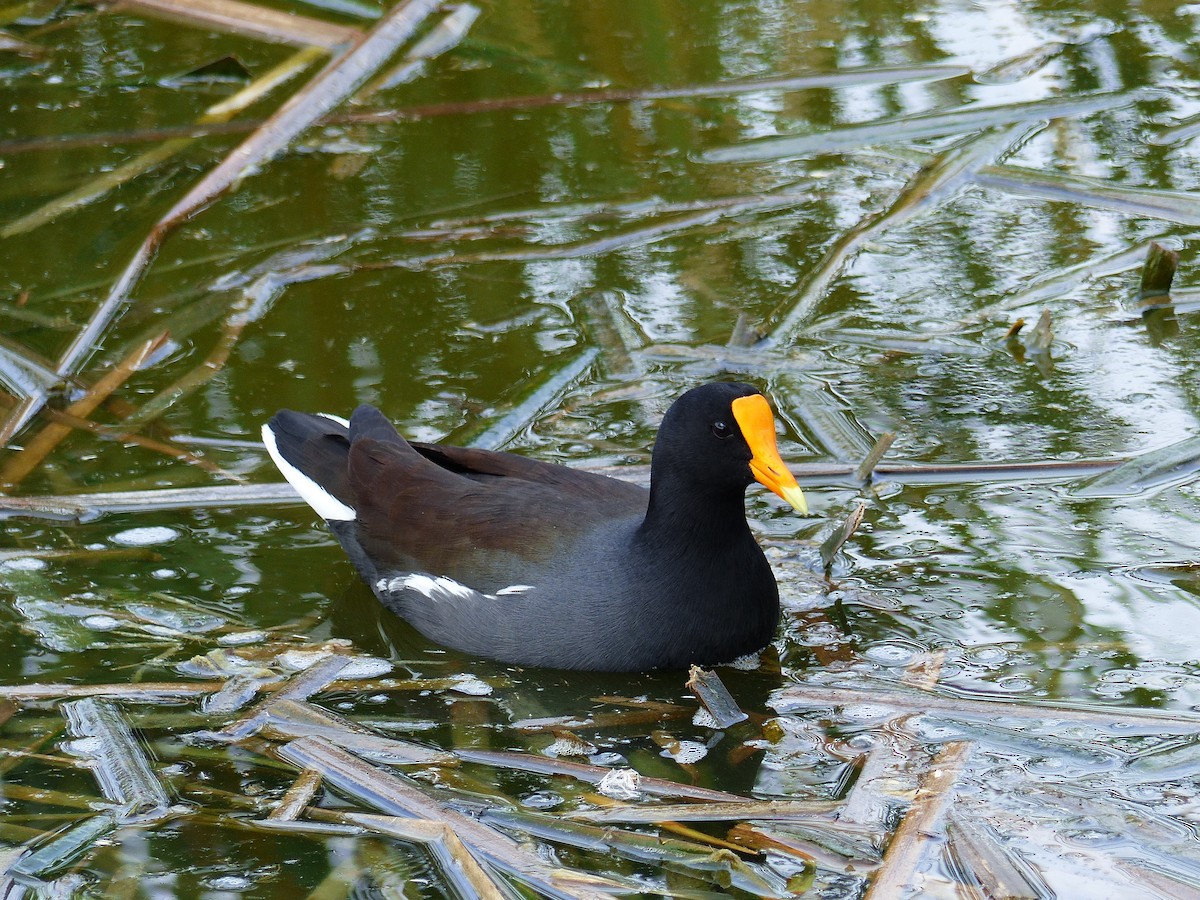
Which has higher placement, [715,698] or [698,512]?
[698,512]

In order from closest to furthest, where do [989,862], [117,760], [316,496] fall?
[989,862] < [117,760] < [316,496]

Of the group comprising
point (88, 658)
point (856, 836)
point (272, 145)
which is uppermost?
point (272, 145)

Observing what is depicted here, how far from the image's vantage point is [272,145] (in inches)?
255

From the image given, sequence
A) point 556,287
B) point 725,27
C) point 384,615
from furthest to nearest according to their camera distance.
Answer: point 725,27 < point 556,287 < point 384,615

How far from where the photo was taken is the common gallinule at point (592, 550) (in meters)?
3.74

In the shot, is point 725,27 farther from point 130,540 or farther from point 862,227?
point 130,540

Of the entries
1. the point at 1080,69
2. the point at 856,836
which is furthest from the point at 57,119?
the point at 856,836

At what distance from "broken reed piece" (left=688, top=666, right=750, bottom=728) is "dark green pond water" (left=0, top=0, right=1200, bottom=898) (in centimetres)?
5

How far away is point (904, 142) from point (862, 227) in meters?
0.83

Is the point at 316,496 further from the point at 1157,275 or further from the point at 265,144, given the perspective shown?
the point at 1157,275

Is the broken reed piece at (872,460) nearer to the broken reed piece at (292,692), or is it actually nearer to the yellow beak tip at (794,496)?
the yellow beak tip at (794,496)

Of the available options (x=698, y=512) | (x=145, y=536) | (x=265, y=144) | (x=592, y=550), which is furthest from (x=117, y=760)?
(x=265, y=144)

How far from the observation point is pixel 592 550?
12.7 ft

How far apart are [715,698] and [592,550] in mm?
526
